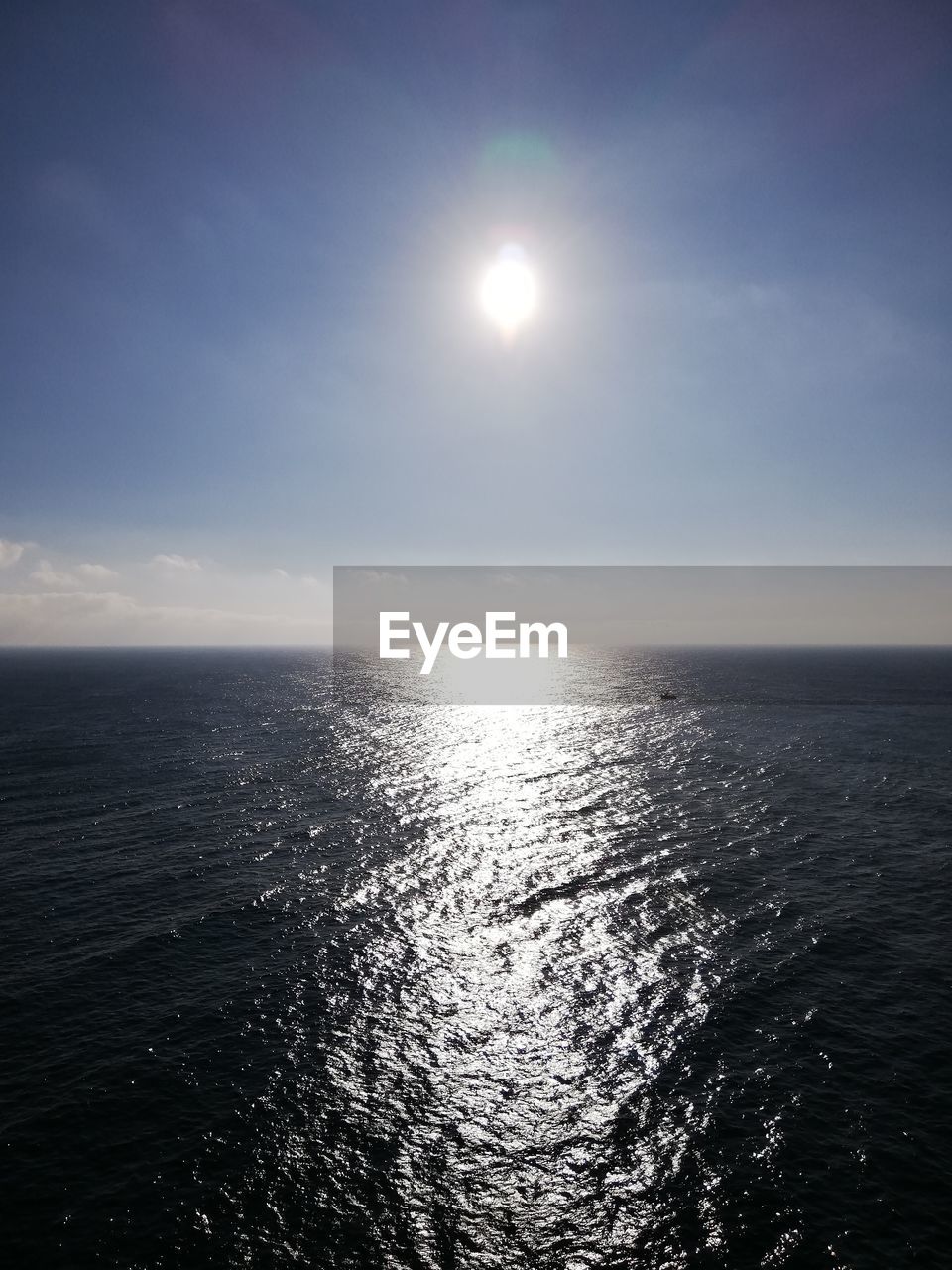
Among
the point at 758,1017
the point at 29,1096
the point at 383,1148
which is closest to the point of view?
the point at 383,1148

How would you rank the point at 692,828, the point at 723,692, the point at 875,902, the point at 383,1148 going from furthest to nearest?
1. the point at 723,692
2. the point at 692,828
3. the point at 875,902
4. the point at 383,1148

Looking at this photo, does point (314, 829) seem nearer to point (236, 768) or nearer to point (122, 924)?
point (122, 924)

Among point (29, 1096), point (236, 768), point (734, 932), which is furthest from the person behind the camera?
point (236, 768)

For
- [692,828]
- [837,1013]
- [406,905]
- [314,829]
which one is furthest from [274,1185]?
[692,828]

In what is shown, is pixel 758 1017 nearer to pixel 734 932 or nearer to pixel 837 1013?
pixel 837 1013

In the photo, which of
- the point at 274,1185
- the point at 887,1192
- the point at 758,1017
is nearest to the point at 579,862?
the point at 758,1017

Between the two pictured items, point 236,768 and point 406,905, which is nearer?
point 406,905
